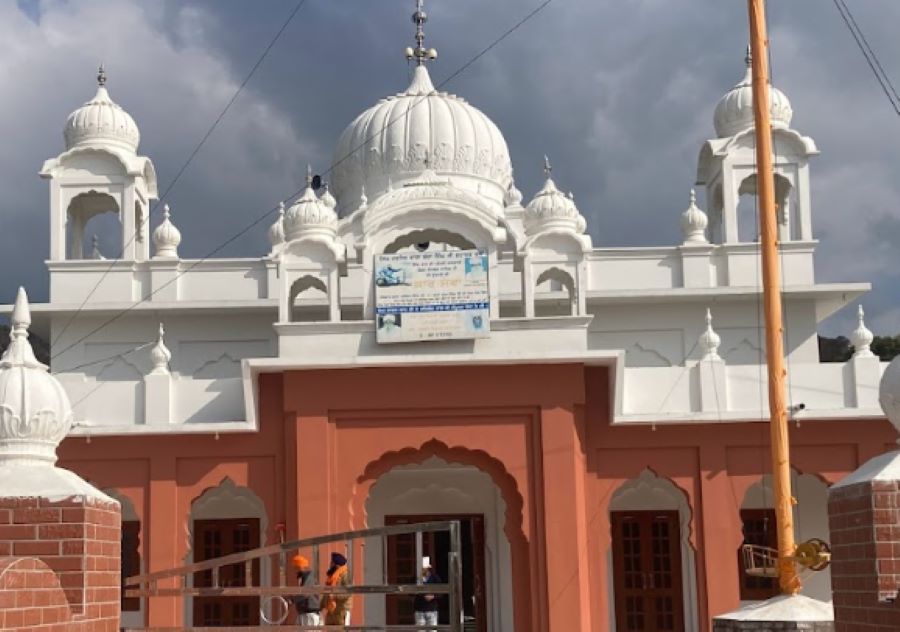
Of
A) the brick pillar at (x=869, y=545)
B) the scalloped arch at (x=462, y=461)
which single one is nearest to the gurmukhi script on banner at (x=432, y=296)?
the scalloped arch at (x=462, y=461)

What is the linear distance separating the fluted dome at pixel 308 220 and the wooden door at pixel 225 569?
3.93 m

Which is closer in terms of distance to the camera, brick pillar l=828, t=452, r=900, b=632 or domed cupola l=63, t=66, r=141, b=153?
brick pillar l=828, t=452, r=900, b=632

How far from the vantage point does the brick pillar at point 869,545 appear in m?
4.95

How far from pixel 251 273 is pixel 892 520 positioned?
49.4 ft

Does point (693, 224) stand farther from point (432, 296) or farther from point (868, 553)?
point (868, 553)

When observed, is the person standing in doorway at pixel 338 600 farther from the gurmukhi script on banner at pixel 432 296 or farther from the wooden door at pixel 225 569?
the wooden door at pixel 225 569

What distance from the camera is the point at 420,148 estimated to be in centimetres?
2073

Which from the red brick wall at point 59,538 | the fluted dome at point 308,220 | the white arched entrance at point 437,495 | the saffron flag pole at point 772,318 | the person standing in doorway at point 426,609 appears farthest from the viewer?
the fluted dome at point 308,220

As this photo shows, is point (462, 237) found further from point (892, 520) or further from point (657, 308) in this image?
point (892, 520)

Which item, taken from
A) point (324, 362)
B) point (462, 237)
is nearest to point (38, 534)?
point (324, 362)

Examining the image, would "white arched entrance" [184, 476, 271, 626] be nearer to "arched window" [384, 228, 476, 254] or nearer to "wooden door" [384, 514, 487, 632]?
"wooden door" [384, 514, 487, 632]

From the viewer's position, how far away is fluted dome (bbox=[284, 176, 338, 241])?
59.6 feet

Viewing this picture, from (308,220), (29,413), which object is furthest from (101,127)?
(29,413)

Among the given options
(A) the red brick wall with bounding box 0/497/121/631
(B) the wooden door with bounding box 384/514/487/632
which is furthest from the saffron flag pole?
(A) the red brick wall with bounding box 0/497/121/631
